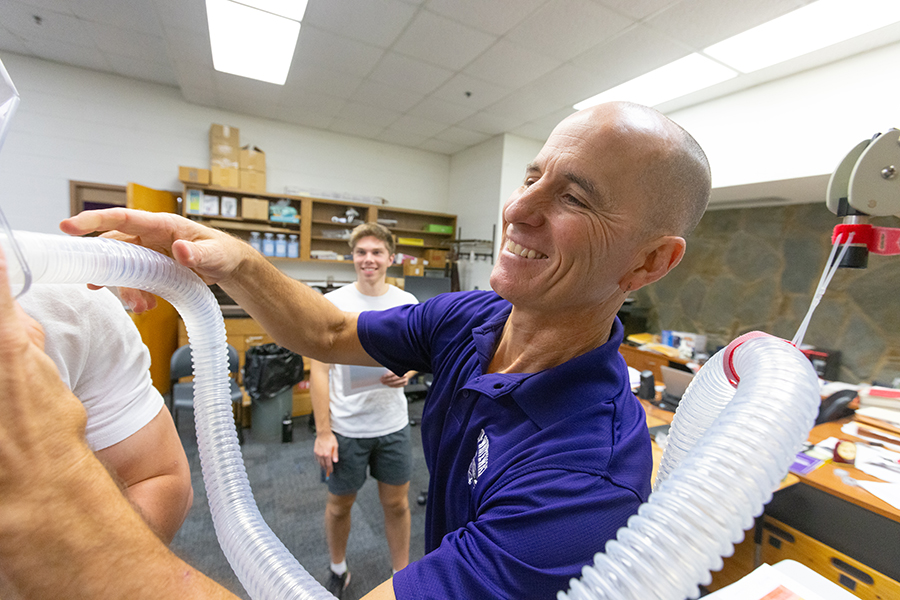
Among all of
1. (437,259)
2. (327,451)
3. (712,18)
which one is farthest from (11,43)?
(712,18)

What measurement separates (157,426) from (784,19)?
3726mm

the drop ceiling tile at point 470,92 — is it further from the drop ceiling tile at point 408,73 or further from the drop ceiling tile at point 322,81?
the drop ceiling tile at point 322,81

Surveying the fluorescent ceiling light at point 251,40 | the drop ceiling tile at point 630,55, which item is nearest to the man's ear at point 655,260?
the drop ceiling tile at point 630,55

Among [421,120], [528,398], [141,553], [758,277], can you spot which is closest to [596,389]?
[528,398]

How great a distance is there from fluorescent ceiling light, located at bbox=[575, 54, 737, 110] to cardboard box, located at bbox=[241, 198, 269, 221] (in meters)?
3.75

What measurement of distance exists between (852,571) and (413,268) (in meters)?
4.79

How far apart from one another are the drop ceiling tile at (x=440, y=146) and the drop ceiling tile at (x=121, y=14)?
10.5ft

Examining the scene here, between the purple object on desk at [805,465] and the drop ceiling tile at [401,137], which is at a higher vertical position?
the drop ceiling tile at [401,137]

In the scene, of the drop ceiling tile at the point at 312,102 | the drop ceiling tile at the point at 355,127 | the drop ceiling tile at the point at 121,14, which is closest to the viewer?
the drop ceiling tile at the point at 121,14

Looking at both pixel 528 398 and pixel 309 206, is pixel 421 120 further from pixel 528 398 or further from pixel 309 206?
pixel 528 398

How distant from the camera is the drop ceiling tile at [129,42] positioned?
3.26m

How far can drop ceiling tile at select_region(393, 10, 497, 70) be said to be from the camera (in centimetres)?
274

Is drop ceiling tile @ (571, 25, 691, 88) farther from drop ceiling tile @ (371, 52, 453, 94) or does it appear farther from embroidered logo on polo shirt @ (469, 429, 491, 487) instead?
embroidered logo on polo shirt @ (469, 429, 491, 487)

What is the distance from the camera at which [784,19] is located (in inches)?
95.1
